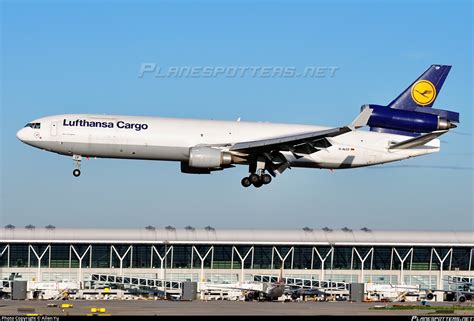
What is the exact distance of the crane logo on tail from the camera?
78188mm

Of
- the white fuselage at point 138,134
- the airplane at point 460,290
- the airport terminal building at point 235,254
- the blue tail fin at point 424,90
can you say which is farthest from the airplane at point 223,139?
the airport terminal building at point 235,254

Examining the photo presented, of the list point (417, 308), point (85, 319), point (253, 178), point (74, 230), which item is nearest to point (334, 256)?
point (74, 230)

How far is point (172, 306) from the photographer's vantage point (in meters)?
75.4

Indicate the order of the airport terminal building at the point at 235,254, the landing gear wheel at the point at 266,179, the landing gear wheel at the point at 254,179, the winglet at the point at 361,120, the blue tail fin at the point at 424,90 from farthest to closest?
the airport terminal building at the point at 235,254, the blue tail fin at the point at 424,90, the landing gear wheel at the point at 266,179, the landing gear wheel at the point at 254,179, the winglet at the point at 361,120

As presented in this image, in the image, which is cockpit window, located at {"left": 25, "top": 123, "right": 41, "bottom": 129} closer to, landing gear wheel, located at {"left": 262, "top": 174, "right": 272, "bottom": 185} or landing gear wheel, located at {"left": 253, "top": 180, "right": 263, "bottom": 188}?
landing gear wheel, located at {"left": 253, "top": 180, "right": 263, "bottom": 188}

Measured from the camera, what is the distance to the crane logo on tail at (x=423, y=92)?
78.2m

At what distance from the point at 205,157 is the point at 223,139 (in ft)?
8.83

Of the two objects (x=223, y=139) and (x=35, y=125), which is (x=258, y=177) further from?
(x=35, y=125)

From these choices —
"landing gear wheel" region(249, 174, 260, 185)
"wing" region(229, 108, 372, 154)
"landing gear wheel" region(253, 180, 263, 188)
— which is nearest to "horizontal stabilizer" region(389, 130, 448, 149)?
"wing" region(229, 108, 372, 154)

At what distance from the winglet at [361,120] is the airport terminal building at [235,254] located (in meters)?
54.6

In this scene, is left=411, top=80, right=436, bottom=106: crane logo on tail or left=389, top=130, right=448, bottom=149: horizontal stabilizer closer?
left=389, top=130, right=448, bottom=149: horizontal stabilizer

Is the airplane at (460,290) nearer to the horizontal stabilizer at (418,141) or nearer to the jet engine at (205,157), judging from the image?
the horizontal stabilizer at (418,141)

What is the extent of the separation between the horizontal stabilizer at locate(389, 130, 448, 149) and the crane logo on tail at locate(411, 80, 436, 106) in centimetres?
498

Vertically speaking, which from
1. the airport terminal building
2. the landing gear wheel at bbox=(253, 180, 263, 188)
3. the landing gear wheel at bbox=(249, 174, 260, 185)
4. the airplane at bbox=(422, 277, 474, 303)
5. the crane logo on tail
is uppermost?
the crane logo on tail
